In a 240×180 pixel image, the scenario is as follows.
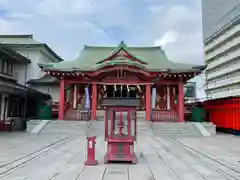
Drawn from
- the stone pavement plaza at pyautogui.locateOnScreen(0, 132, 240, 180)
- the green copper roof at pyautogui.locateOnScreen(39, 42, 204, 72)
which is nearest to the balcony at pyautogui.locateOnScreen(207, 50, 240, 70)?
the green copper roof at pyautogui.locateOnScreen(39, 42, 204, 72)

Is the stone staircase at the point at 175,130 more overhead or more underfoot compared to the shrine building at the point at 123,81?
more underfoot

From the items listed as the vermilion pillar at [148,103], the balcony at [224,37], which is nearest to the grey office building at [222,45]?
the balcony at [224,37]

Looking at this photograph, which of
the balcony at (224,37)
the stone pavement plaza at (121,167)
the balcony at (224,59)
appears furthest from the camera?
the balcony at (224,37)

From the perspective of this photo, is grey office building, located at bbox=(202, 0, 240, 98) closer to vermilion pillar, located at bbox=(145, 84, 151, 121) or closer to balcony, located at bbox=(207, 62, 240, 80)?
balcony, located at bbox=(207, 62, 240, 80)

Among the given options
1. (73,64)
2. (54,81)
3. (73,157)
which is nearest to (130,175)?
(73,157)

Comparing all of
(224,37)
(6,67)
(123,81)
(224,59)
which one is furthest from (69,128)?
(224,37)

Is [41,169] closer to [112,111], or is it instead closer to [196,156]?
[112,111]

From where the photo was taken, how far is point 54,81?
85.5ft

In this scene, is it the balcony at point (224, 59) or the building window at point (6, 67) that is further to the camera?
the balcony at point (224, 59)

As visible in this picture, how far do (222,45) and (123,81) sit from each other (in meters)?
39.8

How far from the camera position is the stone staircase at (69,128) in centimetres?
1817

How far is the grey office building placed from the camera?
154 ft

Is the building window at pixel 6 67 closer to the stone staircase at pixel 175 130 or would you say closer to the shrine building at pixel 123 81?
the shrine building at pixel 123 81

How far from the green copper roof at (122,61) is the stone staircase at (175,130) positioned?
4.72m
